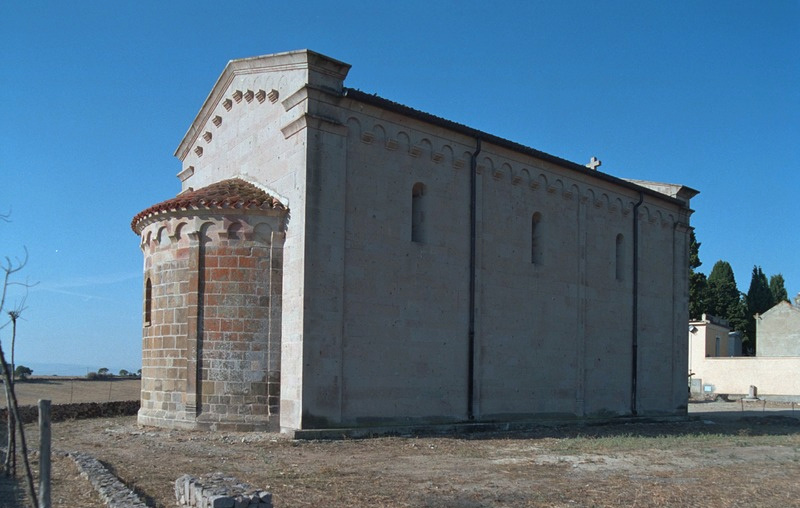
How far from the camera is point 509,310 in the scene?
19.5 meters

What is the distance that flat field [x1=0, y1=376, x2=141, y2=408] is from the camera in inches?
1134

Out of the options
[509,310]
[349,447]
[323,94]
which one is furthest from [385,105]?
[349,447]

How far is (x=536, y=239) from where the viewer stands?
21016 millimetres

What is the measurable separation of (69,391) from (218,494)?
96.1ft

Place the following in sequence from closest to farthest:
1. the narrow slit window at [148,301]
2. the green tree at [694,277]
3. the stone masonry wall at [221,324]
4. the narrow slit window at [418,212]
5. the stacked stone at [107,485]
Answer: the stacked stone at [107,485]
the stone masonry wall at [221,324]
the narrow slit window at [148,301]
the narrow slit window at [418,212]
the green tree at [694,277]

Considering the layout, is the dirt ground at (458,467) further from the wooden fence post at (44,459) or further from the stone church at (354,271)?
the wooden fence post at (44,459)

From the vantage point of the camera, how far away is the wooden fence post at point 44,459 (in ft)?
21.8

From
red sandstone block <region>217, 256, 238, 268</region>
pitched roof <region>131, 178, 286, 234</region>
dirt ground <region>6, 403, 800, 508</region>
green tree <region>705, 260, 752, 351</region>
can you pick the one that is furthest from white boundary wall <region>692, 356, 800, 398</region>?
red sandstone block <region>217, 256, 238, 268</region>

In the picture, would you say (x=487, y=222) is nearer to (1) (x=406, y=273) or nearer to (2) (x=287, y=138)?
(1) (x=406, y=273)

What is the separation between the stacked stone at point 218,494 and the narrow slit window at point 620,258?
59.6 ft

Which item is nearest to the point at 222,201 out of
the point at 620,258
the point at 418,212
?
the point at 418,212

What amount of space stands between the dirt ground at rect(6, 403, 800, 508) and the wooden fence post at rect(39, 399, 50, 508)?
2.05m

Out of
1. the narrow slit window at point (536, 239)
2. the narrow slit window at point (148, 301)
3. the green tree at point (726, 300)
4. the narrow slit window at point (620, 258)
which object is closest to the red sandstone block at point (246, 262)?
the narrow slit window at point (148, 301)

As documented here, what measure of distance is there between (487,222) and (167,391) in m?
9.39
